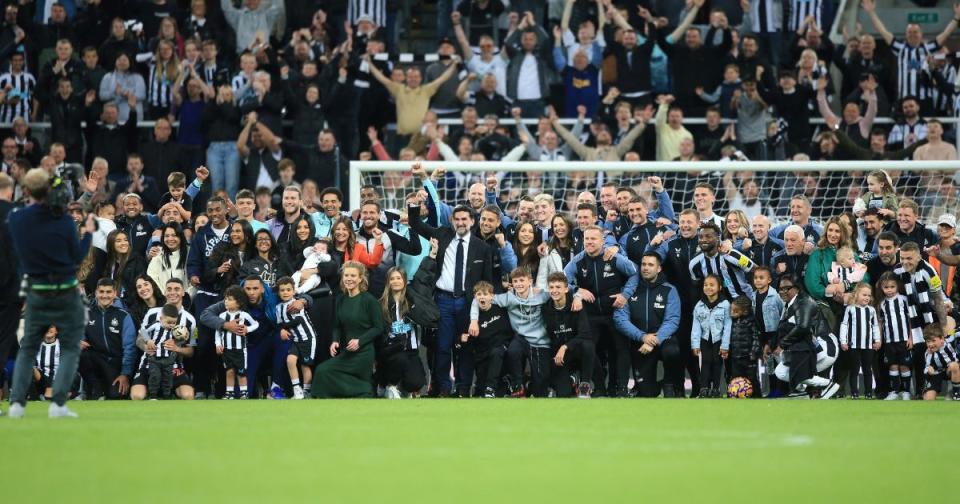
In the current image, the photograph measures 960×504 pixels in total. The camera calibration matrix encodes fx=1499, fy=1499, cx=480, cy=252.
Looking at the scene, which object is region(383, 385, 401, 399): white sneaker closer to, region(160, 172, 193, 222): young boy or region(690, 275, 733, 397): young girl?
region(690, 275, 733, 397): young girl

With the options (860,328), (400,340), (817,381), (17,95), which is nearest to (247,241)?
(400,340)

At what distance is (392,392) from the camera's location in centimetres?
1581

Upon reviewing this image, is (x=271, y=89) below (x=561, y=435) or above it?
above

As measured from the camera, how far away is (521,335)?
52.6 feet

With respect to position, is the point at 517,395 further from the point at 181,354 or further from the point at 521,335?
the point at 181,354

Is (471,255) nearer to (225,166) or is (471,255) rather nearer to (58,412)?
(58,412)

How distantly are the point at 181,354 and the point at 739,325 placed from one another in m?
5.95

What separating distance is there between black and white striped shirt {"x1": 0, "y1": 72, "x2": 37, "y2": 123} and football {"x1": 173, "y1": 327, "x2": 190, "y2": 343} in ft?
26.4

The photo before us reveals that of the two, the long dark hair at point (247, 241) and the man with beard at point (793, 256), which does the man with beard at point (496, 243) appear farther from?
the man with beard at point (793, 256)

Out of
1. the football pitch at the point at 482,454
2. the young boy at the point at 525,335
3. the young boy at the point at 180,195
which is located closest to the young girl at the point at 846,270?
the football pitch at the point at 482,454

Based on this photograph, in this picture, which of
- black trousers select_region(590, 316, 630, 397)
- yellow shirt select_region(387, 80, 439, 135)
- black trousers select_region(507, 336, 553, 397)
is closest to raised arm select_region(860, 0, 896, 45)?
yellow shirt select_region(387, 80, 439, 135)

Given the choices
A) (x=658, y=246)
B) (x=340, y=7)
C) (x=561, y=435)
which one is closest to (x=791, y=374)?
(x=658, y=246)

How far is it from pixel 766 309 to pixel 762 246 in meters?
0.91

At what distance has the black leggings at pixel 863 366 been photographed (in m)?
15.6
